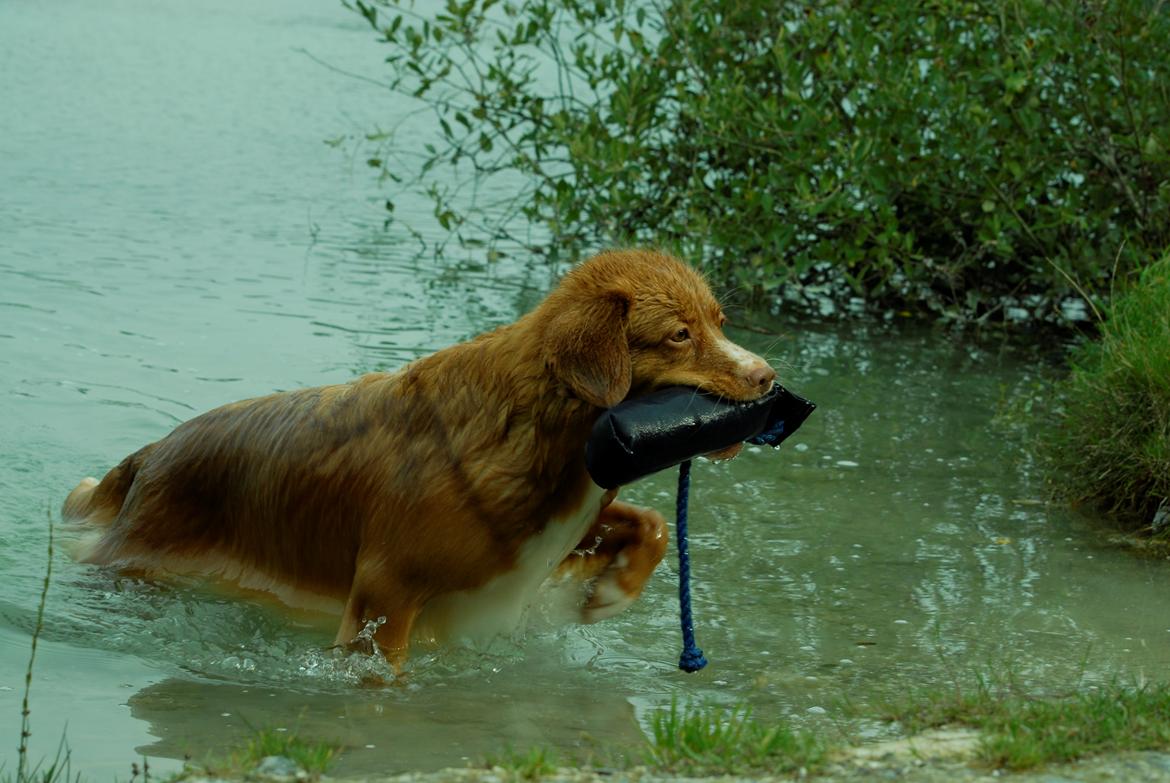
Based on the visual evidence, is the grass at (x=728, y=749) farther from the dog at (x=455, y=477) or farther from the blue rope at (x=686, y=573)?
the dog at (x=455, y=477)

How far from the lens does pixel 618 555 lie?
6.05m

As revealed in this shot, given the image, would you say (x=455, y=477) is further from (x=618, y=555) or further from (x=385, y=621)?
(x=618, y=555)

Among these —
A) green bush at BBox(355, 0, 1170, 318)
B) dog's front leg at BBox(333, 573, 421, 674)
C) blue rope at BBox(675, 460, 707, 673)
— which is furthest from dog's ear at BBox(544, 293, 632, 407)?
green bush at BBox(355, 0, 1170, 318)

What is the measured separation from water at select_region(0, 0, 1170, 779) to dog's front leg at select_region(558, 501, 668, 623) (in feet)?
0.79

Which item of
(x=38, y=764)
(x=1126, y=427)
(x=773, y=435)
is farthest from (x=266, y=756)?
(x=1126, y=427)

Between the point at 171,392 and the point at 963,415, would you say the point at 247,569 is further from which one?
the point at 963,415

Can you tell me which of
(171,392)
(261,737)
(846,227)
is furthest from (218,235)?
(261,737)

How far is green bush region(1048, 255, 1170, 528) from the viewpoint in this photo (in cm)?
758

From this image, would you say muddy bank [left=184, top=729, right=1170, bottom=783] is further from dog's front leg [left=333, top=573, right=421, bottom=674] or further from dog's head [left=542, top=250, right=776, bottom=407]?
dog's head [left=542, top=250, right=776, bottom=407]

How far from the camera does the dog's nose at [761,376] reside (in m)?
5.14

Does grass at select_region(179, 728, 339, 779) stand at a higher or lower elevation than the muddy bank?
lower

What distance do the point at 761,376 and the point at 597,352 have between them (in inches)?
22.0

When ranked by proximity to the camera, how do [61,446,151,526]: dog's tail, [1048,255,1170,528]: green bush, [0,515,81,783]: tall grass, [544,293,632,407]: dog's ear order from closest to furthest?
[0,515,81,783]: tall grass < [544,293,632,407]: dog's ear < [61,446,151,526]: dog's tail < [1048,255,1170,528]: green bush

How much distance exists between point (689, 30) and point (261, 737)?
8.41m
